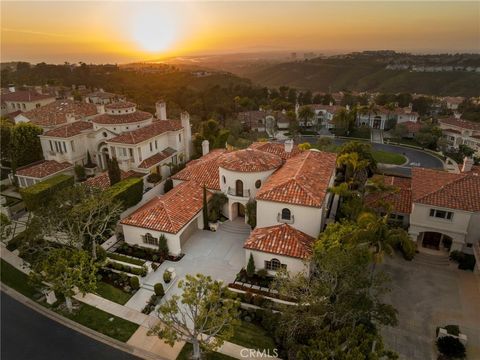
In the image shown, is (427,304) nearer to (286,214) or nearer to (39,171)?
(286,214)

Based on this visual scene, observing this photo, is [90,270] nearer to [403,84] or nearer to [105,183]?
[105,183]

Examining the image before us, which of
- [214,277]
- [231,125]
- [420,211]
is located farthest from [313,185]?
[231,125]

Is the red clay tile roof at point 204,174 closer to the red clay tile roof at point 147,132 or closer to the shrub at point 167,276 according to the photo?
the red clay tile roof at point 147,132

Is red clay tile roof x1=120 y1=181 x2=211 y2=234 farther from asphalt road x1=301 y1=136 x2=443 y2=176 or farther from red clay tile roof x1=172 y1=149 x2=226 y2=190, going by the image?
asphalt road x1=301 y1=136 x2=443 y2=176

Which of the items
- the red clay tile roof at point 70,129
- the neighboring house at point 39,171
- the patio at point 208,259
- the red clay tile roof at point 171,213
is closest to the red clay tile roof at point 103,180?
the neighboring house at point 39,171

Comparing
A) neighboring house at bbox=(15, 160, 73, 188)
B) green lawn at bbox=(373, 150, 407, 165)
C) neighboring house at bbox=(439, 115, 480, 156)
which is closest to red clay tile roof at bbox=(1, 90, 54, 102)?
neighboring house at bbox=(15, 160, 73, 188)

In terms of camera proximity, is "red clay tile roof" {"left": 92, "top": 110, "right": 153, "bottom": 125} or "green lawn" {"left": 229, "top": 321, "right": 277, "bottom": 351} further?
"red clay tile roof" {"left": 92, "top": 110, "right": 153, "bottom": 125}
